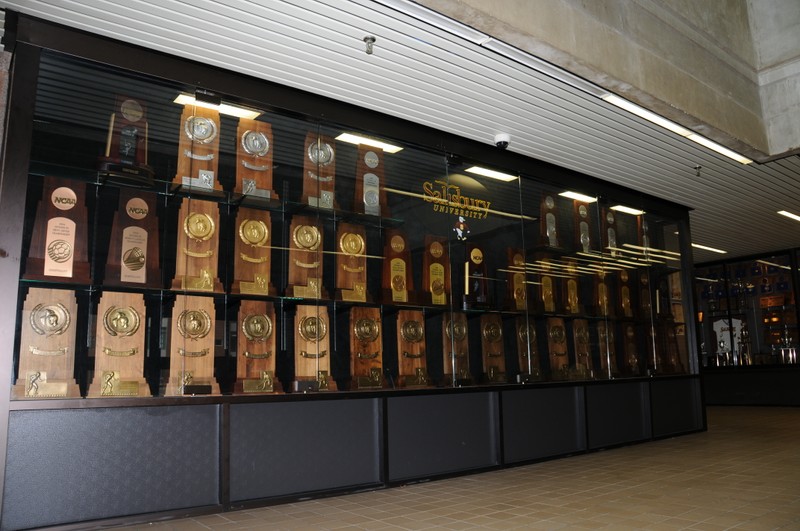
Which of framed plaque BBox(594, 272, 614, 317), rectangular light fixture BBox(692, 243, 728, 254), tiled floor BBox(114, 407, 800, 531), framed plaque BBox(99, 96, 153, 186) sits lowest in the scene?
tiled floor BBox(114, 407, 800, 531)

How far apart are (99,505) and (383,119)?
383 centimetres

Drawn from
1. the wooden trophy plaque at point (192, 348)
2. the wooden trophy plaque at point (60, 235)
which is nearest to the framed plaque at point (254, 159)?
the wooden trophy plaque at point (192, 348)

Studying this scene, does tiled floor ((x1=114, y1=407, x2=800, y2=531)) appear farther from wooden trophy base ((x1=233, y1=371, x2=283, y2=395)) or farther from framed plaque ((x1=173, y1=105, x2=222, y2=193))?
framed plaque ((x1=173, y1=105, x2=222, y2=193))

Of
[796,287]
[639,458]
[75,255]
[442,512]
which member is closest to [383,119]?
[75,255]

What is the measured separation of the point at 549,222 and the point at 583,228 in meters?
0.66

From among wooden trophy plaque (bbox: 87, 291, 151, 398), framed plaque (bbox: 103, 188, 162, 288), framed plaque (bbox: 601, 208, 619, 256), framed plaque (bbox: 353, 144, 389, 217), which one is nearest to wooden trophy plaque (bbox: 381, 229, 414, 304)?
framed plaque (bbox: 353, 144, 389, 217)

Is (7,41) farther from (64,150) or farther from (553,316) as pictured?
(553,316)

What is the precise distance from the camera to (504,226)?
6633 millimetres

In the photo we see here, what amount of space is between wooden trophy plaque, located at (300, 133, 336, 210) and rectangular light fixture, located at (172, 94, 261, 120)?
52 centimetres

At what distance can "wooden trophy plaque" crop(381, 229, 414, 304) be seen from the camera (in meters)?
5.77

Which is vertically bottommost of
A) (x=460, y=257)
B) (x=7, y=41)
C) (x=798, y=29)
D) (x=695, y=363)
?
(x=695, y=363)

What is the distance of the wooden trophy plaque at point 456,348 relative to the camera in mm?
5844

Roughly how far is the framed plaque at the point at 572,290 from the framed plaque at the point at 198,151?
430 centimetres

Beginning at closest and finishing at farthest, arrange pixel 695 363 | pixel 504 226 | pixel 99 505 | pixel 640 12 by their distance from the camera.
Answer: pixel 99 505, pixel 640 12, pixel 504 226, pixel 695 363
